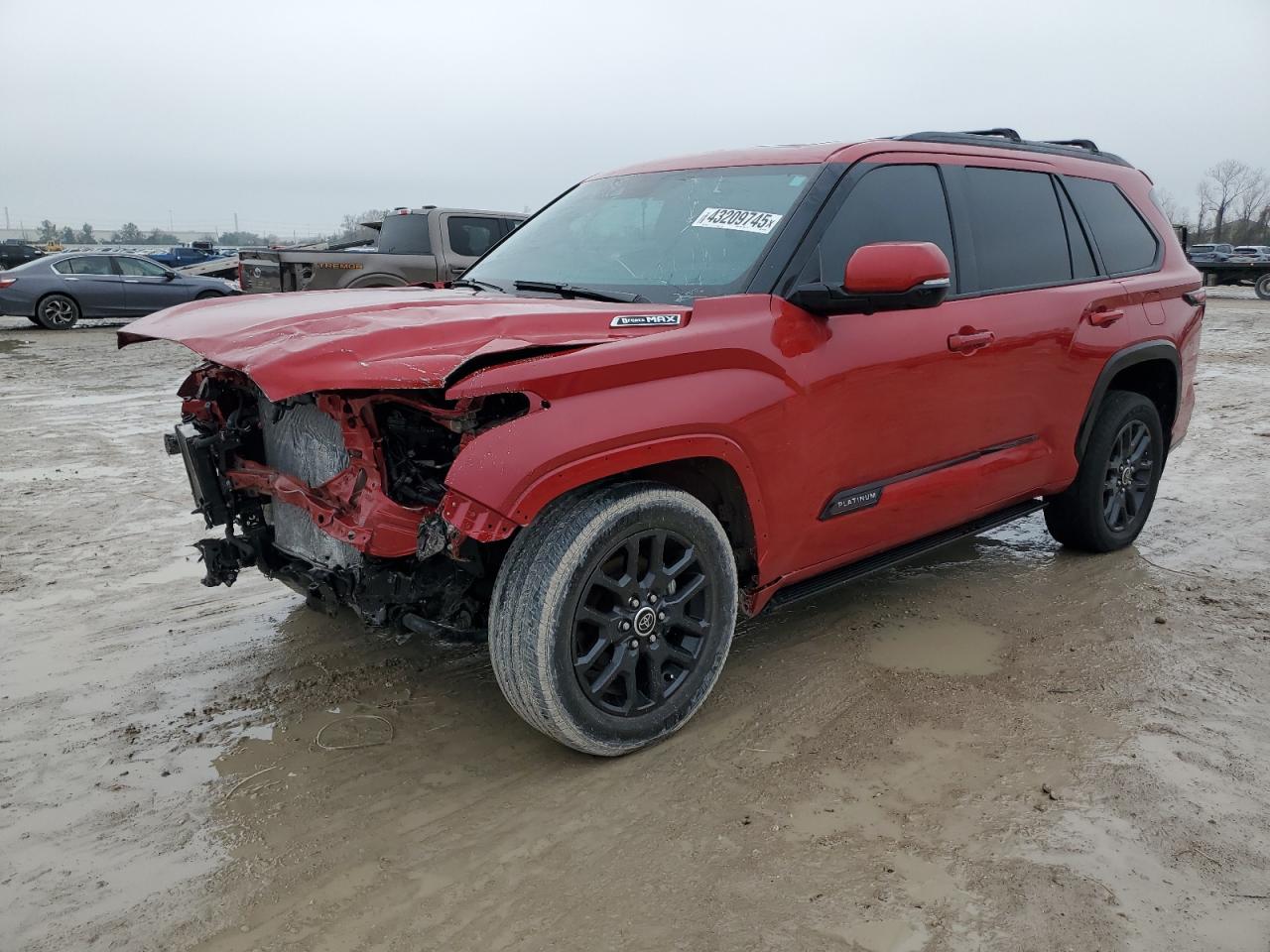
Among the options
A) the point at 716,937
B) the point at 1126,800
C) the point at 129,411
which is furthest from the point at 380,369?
the point at 129,411

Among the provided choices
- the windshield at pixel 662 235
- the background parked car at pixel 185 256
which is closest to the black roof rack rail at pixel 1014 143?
the windshield at pixel 662 235

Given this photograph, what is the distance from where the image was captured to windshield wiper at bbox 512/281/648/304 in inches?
132

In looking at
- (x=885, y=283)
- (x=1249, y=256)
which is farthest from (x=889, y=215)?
(x=1249, y=256)

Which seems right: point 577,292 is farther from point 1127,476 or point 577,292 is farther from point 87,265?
point 87,265

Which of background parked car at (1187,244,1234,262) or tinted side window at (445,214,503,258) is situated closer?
tinted side window at (445,214,503,258)

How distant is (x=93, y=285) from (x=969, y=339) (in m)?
16.4

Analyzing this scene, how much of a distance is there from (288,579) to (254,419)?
21.7 inches

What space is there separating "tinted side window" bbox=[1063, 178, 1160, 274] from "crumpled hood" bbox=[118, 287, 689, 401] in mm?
2478

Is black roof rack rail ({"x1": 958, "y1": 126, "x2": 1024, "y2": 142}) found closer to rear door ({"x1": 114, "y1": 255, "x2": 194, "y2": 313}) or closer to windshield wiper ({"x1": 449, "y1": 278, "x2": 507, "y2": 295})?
windshield wiper ({"x1": 449, "y1": 278, "x2": 507, "y2": 295})

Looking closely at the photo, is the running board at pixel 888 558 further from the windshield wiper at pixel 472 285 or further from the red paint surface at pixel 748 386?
the windshield wiper at pixel 472 285

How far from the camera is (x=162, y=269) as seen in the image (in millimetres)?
16734

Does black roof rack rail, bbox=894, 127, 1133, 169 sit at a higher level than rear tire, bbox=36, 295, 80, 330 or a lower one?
higher

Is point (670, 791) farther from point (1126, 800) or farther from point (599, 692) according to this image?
point (1126, 800)

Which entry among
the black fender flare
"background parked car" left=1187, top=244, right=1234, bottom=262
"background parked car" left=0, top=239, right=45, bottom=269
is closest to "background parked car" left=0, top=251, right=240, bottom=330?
"background parked car" left=0, top=239, right=45, bottom=269
